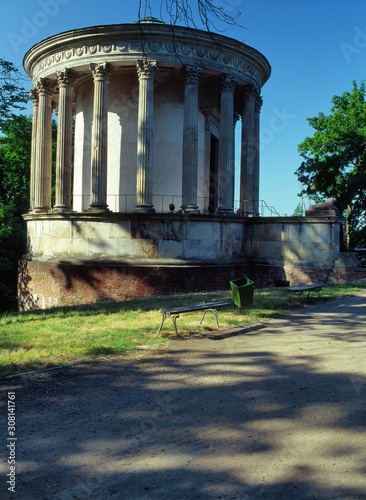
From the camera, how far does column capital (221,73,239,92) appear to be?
18344 mm

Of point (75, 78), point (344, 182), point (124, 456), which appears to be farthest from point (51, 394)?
point (344, 182)

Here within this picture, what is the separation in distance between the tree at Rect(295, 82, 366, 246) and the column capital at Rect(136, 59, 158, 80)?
18.5m

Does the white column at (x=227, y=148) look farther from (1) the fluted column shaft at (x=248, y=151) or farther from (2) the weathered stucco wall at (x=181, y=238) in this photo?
(1) the fluted column shaft at (x=248, y=151)

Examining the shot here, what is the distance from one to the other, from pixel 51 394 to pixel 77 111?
1788 cm

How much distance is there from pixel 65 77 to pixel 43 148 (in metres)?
3.35

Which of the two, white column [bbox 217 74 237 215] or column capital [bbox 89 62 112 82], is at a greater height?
column capital [bbox 89 62 112 82]

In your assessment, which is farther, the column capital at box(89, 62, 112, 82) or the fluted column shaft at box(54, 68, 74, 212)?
the fluted column shaft at box(54, 68, 74, 212)

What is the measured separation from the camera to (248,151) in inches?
795

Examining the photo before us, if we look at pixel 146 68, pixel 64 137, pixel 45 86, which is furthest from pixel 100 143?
pixel 45 86

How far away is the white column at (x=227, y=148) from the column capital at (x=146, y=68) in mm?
3142

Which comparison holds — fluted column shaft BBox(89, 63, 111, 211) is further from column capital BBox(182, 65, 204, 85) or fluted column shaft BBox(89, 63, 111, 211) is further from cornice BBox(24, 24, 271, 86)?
column capital BBox(182, 65, 204, 85)

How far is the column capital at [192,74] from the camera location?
684 inches

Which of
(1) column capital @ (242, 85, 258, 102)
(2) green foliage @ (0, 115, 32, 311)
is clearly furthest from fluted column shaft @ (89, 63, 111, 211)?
(2) green foliage @ (0, 115, 32, 311)

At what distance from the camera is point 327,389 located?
5500mm
